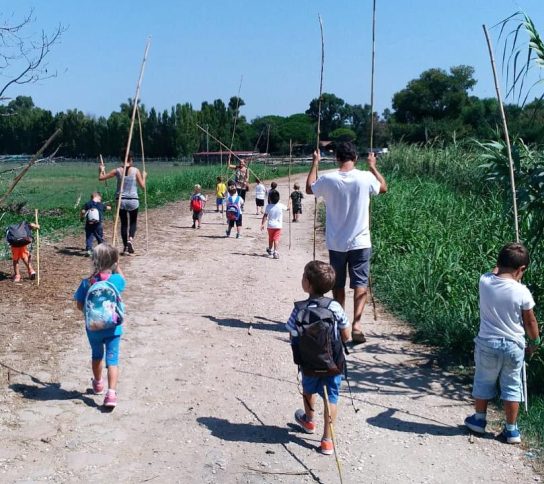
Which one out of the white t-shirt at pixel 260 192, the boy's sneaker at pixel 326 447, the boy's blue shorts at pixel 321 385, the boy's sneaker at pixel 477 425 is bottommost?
the boy's sneaker at pixel 326 447

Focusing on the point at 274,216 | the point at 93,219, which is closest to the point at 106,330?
the point at 93,219

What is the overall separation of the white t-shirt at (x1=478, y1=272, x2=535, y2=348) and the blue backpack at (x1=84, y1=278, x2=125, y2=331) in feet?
9.02

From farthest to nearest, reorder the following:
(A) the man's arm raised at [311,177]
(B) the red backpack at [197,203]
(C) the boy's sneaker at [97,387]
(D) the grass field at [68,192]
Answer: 1. (B) the red backpack at [197,203]
2. (D) the grass field at [68,192]
3. (A) the man's arm raised at [311,177]
4. (C) the boy's sneaker at [97,387]

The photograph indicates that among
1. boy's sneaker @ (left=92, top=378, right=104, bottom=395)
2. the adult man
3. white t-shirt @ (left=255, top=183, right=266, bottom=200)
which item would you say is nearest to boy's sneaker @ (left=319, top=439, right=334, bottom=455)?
boy's sneaker @ (left=92, top=378, right=104, bottom=395)

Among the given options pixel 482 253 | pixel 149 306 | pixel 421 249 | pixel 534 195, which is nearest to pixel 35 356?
pixel 149 306

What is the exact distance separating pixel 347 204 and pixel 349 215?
4.7 inches

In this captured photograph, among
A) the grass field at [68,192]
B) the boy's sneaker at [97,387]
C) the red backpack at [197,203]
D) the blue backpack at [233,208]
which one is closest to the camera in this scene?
the boy's sneaker at [97,387]

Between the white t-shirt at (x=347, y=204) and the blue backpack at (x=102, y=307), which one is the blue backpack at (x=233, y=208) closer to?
the white t-shirt at (x=347, y=204)

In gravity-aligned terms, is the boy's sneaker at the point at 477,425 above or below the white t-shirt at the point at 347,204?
below

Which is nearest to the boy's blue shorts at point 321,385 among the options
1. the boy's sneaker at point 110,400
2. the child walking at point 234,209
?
the boy's sneaker at point 110,400

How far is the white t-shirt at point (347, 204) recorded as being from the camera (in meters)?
6.46

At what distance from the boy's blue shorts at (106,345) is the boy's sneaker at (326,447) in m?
1.79

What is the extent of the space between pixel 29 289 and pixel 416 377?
17.5 feet

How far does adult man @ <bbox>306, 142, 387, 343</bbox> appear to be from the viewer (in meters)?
6.47
